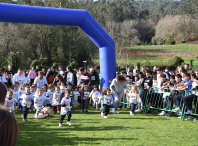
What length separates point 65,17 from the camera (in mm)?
10258

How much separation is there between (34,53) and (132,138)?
31951 mm

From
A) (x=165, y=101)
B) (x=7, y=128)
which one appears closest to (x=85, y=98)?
(x=165, y=101)

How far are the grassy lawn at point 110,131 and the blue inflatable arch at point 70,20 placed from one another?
2.72 m

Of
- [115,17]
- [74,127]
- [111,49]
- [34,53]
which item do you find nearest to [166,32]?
[115,17]

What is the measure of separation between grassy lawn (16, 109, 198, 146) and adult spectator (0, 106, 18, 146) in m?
5.09

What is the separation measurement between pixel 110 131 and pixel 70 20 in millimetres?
5387

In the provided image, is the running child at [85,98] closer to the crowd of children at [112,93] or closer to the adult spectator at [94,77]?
the crowd of children at [112,93]

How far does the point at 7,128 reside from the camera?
132 centimetres

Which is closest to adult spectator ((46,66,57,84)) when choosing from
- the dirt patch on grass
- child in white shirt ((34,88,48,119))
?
child in white shirt ((34,88,48,119))

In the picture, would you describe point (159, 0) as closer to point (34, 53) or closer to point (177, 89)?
point (34, 53)

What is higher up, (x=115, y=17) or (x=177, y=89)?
(x=115, y=17)

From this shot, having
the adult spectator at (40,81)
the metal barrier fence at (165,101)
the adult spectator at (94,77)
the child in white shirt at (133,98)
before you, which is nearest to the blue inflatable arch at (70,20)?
the adult spectator at (94,77)

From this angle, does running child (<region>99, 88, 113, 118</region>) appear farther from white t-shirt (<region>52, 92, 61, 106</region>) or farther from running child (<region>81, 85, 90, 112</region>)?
white t-shirt (<region>52, 92, 61, 106</region>)

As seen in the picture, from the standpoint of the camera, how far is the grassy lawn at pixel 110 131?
6402 millimetres
